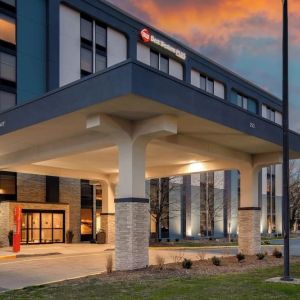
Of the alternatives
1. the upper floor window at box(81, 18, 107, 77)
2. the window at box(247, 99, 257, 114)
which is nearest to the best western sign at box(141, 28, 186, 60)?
the upper floor window at box(81, 18, 107, 77)

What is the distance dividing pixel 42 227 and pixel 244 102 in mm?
32592

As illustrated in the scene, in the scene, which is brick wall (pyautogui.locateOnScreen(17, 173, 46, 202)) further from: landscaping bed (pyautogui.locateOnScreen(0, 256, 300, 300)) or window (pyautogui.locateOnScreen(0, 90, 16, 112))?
landscaping bed (pyautogui.locateOnScreen(0, 256, 300, 300))

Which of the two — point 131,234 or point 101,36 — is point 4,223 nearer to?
point 101,36

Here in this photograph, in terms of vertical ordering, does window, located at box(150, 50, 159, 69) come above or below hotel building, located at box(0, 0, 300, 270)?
above

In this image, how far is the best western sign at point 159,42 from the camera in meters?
43.5

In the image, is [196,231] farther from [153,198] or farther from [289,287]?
[289,287]

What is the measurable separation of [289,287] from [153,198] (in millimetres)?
28557

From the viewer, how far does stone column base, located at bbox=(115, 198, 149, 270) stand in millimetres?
17156

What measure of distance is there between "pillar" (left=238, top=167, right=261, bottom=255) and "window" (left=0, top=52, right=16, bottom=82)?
17150mm

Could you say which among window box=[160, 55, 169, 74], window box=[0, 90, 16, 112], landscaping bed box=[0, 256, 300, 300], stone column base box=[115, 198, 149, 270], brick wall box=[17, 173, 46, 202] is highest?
window box=[160, 55, 169, 74]

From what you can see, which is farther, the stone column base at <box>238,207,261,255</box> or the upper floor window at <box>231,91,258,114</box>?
the upper floor window at <box>231,91,258,114</box>

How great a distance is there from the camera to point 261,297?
11.5 metres

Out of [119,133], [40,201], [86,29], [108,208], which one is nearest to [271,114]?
[86,29]

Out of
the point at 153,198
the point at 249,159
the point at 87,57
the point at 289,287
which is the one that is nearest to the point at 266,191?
the point at 153,198
